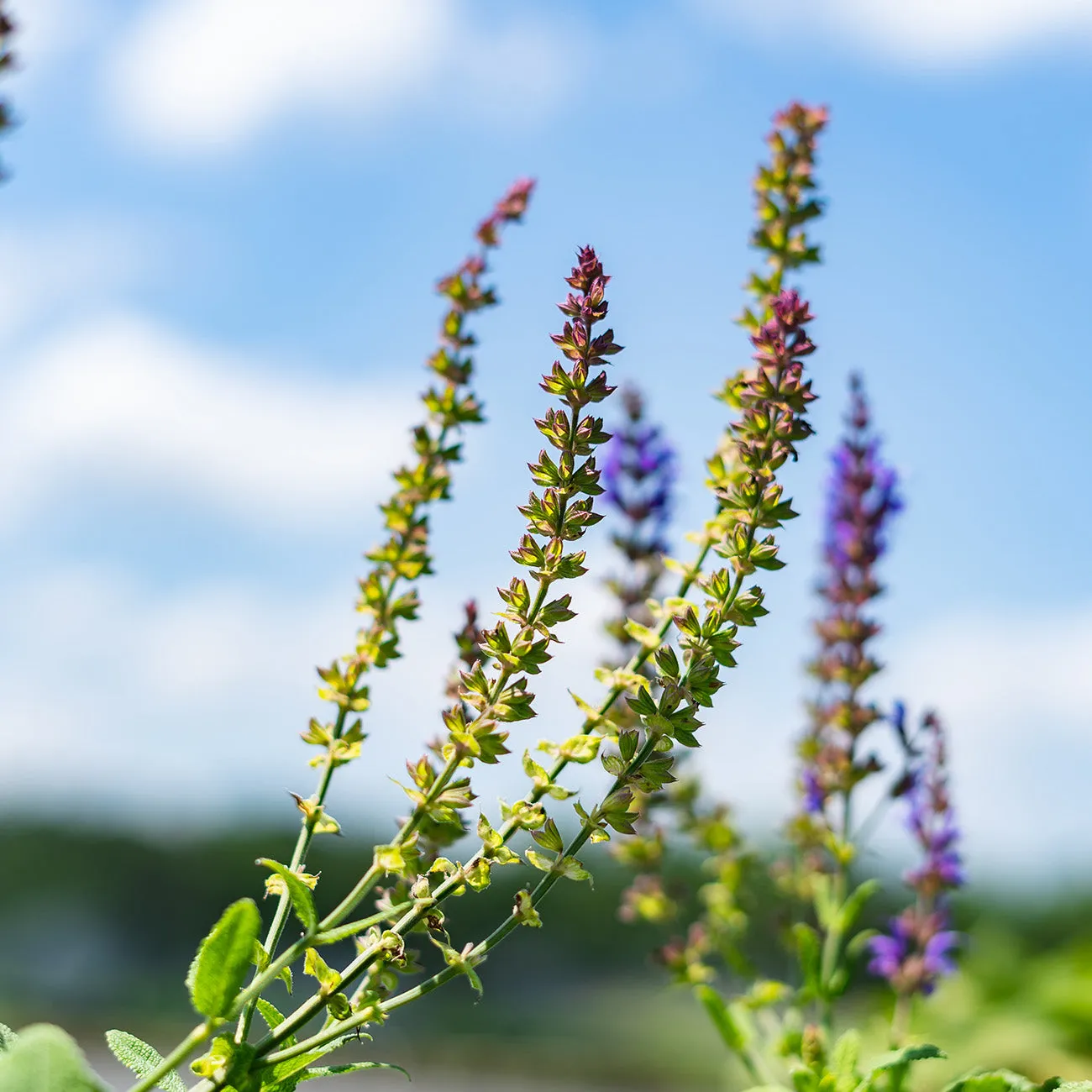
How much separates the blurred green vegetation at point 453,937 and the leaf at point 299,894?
308 inches

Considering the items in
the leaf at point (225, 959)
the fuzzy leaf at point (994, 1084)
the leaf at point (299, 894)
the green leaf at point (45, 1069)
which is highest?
the leaf at point (299, 894)

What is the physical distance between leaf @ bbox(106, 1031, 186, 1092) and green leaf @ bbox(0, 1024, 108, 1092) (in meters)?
0.26

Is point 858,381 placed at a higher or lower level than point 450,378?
higher

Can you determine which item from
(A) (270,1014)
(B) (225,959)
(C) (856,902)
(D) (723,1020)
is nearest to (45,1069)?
(B) (225,959)

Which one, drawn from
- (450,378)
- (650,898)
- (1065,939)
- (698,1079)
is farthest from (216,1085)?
(1065,939)

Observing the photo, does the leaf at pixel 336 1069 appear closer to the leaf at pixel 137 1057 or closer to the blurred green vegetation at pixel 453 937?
the leaf at pixel 137 1057

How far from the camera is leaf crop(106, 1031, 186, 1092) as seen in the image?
114 cm

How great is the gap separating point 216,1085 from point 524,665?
0.45m

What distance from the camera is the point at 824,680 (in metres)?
2.63

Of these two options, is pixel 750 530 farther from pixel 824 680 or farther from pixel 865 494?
pixel 824 680

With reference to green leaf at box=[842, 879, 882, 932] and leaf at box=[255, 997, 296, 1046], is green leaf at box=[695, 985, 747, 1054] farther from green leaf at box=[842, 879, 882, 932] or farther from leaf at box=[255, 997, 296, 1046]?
leaf at box=[255, 997, 296, 1046]

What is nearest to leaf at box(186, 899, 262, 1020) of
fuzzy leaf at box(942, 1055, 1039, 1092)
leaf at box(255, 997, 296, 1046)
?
leaf at box(255, 997, 296, 1046)

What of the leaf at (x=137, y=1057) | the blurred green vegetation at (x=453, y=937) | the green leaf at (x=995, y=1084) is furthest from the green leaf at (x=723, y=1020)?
the blurred green vegetation at (x=453, y=937)

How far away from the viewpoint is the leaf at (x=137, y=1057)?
44.9 inches
